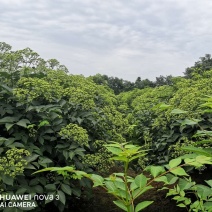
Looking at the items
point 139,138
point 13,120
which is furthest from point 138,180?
point 139,138

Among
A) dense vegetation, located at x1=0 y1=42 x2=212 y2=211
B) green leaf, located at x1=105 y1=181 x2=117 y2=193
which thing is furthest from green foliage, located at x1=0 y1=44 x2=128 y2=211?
green leaf, located at x1=105 y1=181 x2=117 y2=193

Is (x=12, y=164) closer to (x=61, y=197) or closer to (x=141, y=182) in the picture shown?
(x=61, y=197)

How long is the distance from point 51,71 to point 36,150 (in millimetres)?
1363

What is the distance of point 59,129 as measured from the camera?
292cm

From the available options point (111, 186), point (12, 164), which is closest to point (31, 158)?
point (12, 164)

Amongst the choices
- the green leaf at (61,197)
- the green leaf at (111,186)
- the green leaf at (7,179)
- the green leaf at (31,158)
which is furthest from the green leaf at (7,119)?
the green leaf at (111,186)

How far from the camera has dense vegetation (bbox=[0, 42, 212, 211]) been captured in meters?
2.58

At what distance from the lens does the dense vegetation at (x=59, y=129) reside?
258 centimetres

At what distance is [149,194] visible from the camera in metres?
4.23

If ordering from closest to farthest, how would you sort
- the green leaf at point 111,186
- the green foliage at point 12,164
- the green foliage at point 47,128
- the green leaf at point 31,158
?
the green leaf at point 111,186 → the green foliage at point 12,164 → the green leaf at point 31,158 → the green foliage at point 47,128

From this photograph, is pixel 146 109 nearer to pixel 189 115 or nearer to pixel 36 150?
pixel 189 115

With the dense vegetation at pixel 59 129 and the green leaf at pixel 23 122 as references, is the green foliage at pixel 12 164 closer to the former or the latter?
the dense vegetation at pixel 59 129

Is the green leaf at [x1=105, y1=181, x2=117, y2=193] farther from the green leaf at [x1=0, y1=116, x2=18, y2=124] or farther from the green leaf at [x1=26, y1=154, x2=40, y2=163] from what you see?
the green leaf at [x1=0, y1=116, x2=18, y2=124]

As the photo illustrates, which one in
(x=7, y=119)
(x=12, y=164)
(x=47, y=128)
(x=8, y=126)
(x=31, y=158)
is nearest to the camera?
(x=12, y=164)
